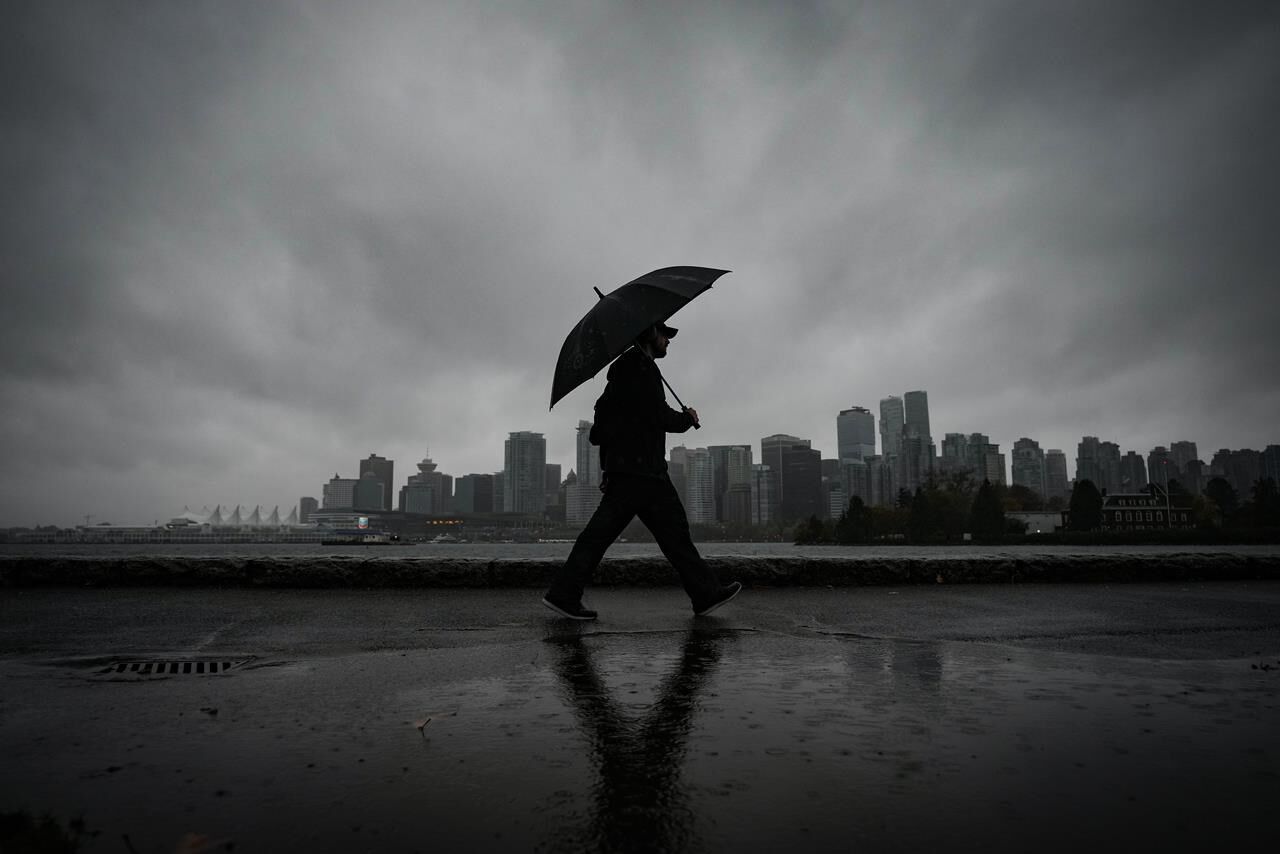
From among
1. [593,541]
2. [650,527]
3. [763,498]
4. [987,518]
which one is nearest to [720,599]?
[650,527]

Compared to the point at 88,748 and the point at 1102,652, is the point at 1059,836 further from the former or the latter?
the point at 1102,652

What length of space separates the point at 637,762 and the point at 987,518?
104m

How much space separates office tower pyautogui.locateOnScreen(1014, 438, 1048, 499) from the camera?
18162 cm

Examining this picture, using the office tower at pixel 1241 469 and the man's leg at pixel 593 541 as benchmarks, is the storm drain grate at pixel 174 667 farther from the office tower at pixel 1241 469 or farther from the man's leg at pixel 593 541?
the office tower at pixel 1241 469

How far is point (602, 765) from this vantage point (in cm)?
184

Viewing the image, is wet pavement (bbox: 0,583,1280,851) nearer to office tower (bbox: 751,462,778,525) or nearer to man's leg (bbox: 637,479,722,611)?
man's leg (bbox: 637,479,722,611)

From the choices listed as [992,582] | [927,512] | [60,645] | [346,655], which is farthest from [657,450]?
[927,512]

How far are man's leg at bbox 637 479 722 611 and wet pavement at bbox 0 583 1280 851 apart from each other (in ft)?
2.36

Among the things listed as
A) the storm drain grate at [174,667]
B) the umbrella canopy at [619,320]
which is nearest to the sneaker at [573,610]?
the umbrella canopy at [619,320]

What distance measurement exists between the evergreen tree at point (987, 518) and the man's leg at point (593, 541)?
3897 inches

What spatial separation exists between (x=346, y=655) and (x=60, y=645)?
65.0 inches

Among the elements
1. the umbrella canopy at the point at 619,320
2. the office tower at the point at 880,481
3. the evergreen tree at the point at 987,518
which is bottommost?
the evergreen tree at the point at 987,518

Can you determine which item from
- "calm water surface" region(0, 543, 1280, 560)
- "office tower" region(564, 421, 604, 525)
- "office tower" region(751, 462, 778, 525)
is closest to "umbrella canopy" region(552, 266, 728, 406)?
"calm water surface" region(0, 543, 1280, 560)

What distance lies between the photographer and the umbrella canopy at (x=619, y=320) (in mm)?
4812
